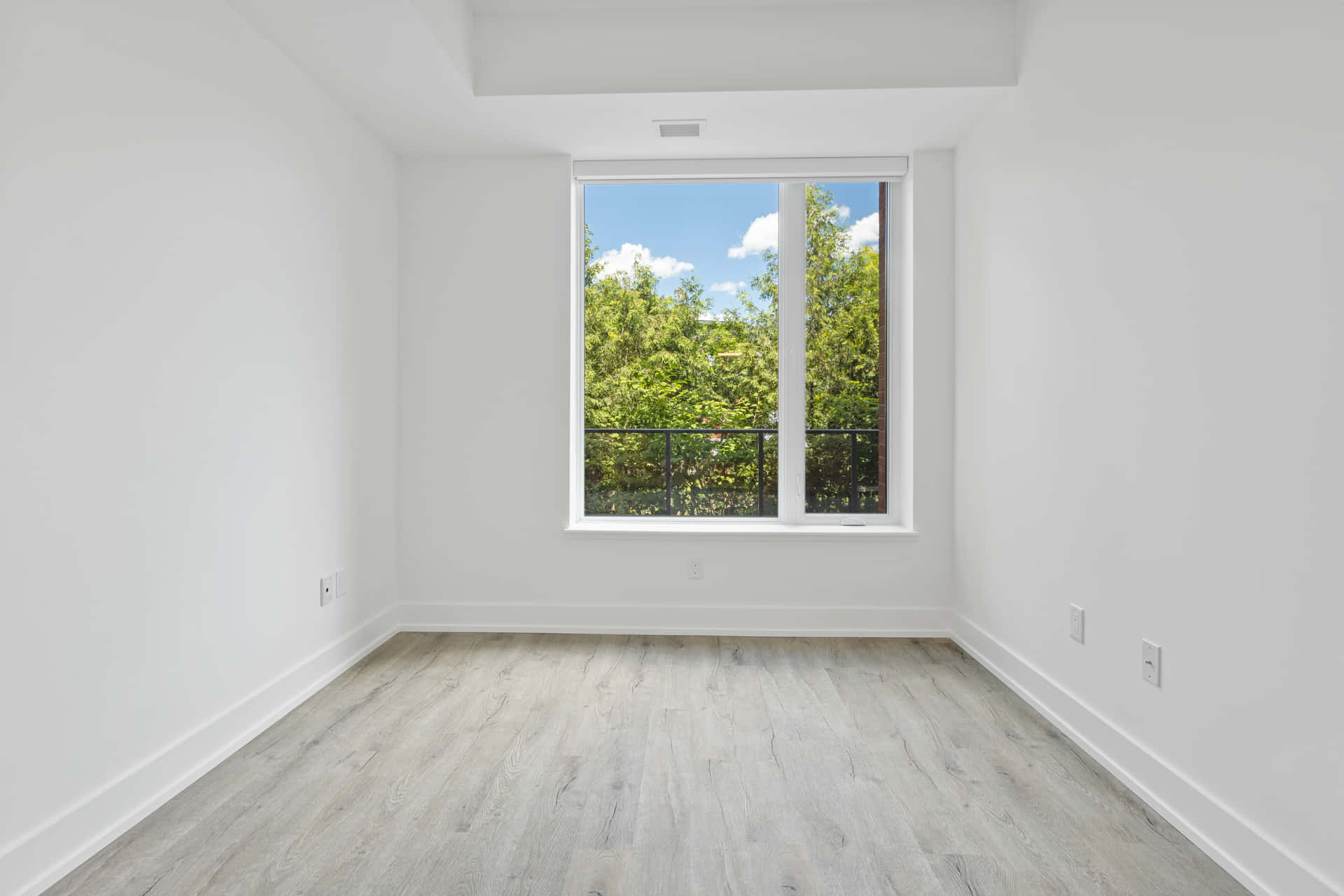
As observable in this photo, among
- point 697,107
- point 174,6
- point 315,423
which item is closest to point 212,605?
point 315,423

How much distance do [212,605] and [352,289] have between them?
1470 mm

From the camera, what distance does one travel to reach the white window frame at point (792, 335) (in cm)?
357

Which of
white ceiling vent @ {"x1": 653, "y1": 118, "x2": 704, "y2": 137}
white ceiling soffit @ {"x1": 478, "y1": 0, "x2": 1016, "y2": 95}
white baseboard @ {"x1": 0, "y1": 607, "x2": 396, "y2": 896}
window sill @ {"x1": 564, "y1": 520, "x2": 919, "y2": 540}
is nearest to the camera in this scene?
white baseboard @ {"x1": 0, "y1": 607, "x2": 396, "y2": 896}

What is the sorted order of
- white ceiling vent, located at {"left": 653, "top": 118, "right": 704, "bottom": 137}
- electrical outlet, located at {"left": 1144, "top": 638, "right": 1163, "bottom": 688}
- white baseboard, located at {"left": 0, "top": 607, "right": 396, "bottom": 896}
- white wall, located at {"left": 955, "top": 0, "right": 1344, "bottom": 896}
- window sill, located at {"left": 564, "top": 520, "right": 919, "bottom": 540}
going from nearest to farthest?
1. white wall, located at {"left": 955, "top": 0, "right": 1344, "bottom": 896}
2. white baseboard, located at {"left": 0, "top": 607, "right": 396, "bottom": 896}
3. electrical outlet, located at {"left": 1144, "top": 638, "right": 1163, "bottom": 688}
4. white ceiling vent, located at {"left": 653, "top": 118, "right": 704, "bottom": 137}
5. window sill, located at {"left": 564, "top": 520, "right": 919, "bottom": 540}

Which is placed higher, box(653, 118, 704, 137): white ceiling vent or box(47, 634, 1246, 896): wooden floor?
box(653, 118, 704, 137): white ceiling vent

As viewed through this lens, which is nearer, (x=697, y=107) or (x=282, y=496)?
(x=282, y=496)

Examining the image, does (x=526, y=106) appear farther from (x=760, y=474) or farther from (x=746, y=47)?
(x=760, y=474)

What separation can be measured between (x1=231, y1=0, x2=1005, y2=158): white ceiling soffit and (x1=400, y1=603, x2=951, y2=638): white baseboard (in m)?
2.17

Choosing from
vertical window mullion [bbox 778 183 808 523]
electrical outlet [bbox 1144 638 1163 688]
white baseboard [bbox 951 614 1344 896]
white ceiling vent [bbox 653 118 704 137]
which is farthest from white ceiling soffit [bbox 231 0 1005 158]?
white baseboard [bbox 951 614 1344 896]

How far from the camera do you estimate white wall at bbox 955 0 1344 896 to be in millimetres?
1493

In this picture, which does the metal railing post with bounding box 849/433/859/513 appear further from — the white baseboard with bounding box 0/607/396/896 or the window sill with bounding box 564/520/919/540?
the white baseboard with bounding box 0/607/396/896

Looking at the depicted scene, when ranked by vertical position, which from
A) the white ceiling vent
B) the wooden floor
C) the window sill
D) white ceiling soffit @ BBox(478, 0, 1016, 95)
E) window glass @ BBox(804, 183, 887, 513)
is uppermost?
white ceiling soffit @ BBox(478, 0, 1016, 95)

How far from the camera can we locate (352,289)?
3156 mm

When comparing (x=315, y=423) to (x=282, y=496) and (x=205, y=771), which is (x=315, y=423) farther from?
(x=205, y=771)
